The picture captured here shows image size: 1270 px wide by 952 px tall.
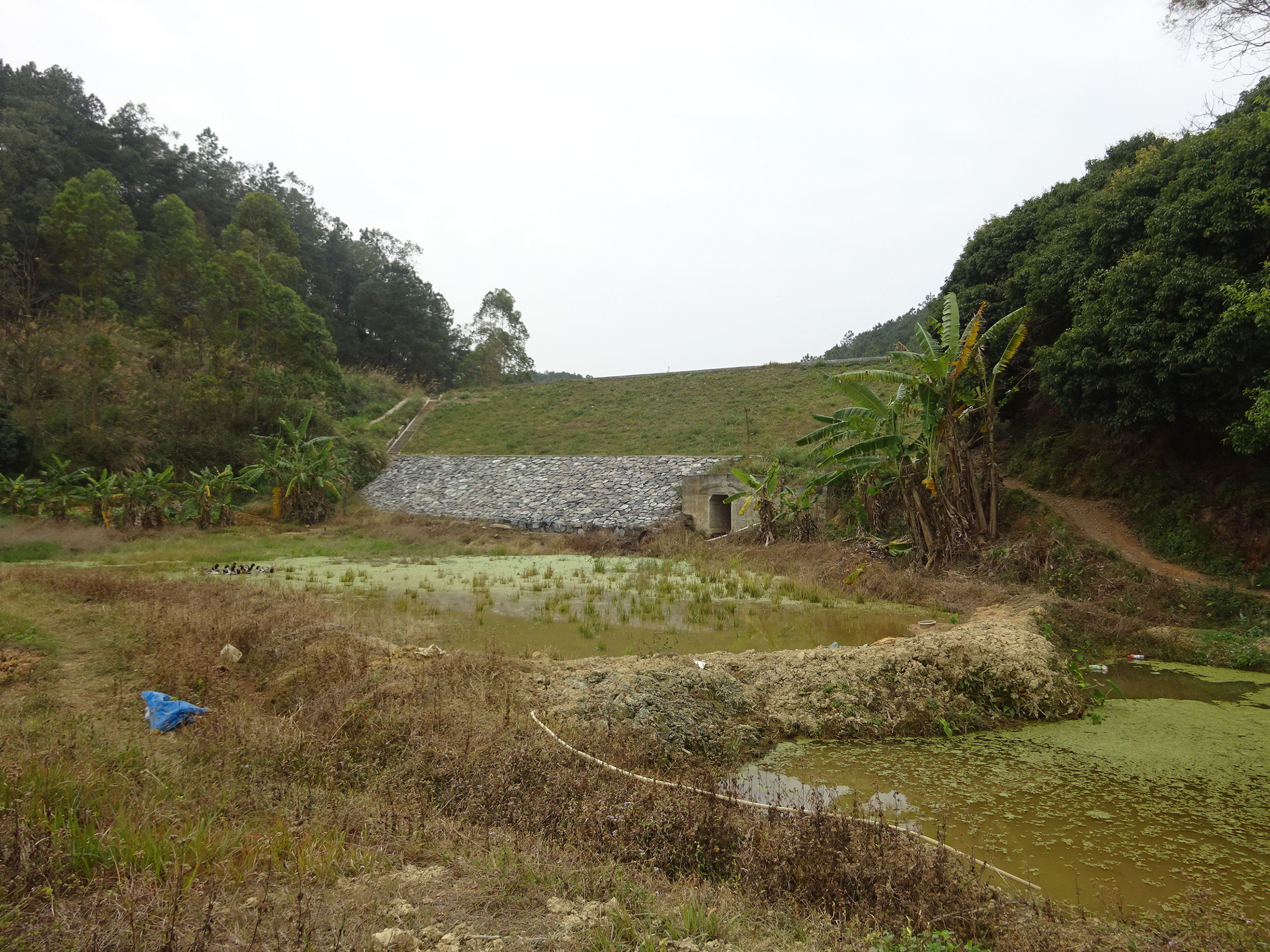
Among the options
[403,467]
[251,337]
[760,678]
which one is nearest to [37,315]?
[251,337]

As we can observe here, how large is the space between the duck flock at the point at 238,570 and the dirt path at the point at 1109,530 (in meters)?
14.7

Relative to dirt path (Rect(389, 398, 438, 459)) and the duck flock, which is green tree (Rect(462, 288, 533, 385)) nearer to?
dirt path (Rect(389, 398, 438, 459))

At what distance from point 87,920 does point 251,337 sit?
27714 millimetres

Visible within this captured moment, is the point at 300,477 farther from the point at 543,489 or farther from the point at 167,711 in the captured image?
the point at 167,711

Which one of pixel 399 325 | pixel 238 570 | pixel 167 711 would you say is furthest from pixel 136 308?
pixel 167 711

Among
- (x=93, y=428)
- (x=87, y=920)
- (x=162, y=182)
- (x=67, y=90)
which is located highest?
(x=67, y=90)

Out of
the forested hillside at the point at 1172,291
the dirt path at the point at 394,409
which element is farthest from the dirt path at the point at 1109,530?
the dirt path at the point at 394,409

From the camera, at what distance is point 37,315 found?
84.8 feet

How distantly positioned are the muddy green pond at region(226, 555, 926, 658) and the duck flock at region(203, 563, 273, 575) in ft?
0.91

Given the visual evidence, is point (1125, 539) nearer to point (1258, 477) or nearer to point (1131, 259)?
point (1258, 477)

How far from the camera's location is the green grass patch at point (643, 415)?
82.6 feet

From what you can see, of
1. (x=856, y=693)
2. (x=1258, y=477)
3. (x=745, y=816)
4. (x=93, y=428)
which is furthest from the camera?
(x=93, y=428)

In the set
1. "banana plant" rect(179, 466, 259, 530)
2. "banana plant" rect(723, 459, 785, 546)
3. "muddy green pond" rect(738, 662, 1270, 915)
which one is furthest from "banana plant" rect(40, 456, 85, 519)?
"muddy green pond" rect(738, 662, 1270, 915)

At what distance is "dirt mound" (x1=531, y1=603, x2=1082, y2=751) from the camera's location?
5527 millimetres
